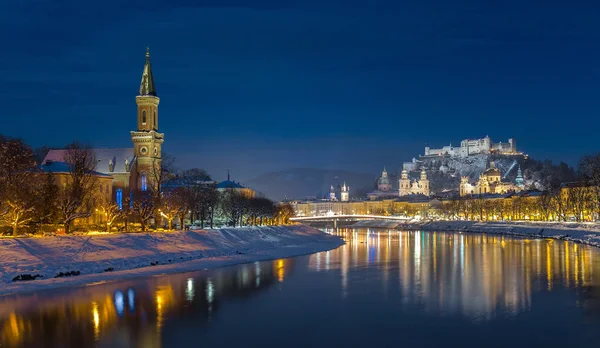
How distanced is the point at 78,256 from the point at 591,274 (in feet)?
98.2

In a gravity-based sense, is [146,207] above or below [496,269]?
above

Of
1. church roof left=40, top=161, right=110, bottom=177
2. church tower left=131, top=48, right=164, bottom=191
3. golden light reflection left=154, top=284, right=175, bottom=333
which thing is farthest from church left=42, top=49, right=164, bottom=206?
golden light reflection left=154, top=284, right=175, bottom=333

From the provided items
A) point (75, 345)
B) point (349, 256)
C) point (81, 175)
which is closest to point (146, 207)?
point (81, 175)

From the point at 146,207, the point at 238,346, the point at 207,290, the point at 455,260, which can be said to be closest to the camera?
the point at 238,346

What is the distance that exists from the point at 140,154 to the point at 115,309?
235 ft

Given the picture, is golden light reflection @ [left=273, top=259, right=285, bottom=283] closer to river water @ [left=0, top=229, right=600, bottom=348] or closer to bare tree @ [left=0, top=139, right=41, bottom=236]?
river water @ [left=0, top=229, right=600, bottom=348]

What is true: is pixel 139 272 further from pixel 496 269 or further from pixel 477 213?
pixel 477 213

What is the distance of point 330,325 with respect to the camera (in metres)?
22.7

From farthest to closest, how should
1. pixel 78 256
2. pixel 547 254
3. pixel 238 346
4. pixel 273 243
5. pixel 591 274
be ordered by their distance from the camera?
pixel 273 243 < pixel 547 254 < pixel 78 256 < pixel 591 274 < pixel 238 346

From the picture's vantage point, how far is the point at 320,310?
1017 inches

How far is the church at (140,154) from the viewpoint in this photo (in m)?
91.6

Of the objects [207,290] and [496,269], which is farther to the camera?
[496,269]

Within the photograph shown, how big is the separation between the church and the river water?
54745 mm

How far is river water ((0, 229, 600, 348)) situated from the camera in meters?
20.4
